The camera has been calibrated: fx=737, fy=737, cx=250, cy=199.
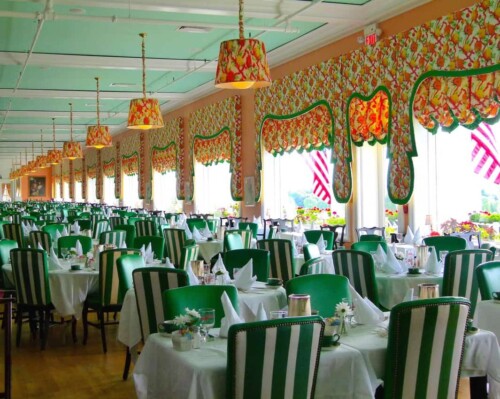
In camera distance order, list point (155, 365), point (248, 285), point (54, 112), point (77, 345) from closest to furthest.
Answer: point (155, 365) < point (248, 285) < point (77, 345) < point (54, 112)

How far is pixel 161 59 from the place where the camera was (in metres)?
13.8

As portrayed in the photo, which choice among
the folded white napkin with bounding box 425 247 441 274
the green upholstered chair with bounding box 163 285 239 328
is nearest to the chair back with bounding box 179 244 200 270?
the folded white napkin with bounding box 425 247 441 274

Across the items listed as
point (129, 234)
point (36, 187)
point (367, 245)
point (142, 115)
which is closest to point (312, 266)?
point (367, 245)

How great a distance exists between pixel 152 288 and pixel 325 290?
1198mm

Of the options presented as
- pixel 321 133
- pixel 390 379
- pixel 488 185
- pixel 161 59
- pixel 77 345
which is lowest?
pixel 77 345

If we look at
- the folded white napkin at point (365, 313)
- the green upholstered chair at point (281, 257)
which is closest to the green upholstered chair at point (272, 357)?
the folded white napkin at point (365, 313)

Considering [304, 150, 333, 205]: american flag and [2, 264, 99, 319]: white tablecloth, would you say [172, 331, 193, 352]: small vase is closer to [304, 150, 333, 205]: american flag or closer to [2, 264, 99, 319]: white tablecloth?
[2, 264, 99, 319]: white tablecloth

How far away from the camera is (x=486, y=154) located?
9312mm

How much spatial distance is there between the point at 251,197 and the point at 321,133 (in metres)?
3.38

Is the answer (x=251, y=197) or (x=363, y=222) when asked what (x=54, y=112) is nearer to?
(x=251, y=197)

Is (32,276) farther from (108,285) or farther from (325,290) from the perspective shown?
(325,290)

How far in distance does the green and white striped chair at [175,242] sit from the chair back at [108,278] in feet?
10.6

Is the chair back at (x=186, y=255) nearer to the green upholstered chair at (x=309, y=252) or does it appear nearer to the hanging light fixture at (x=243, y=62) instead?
the green upholstered chair at (x=309, y=252)

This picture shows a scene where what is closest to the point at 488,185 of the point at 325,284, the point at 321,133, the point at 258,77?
the point at 321,133
